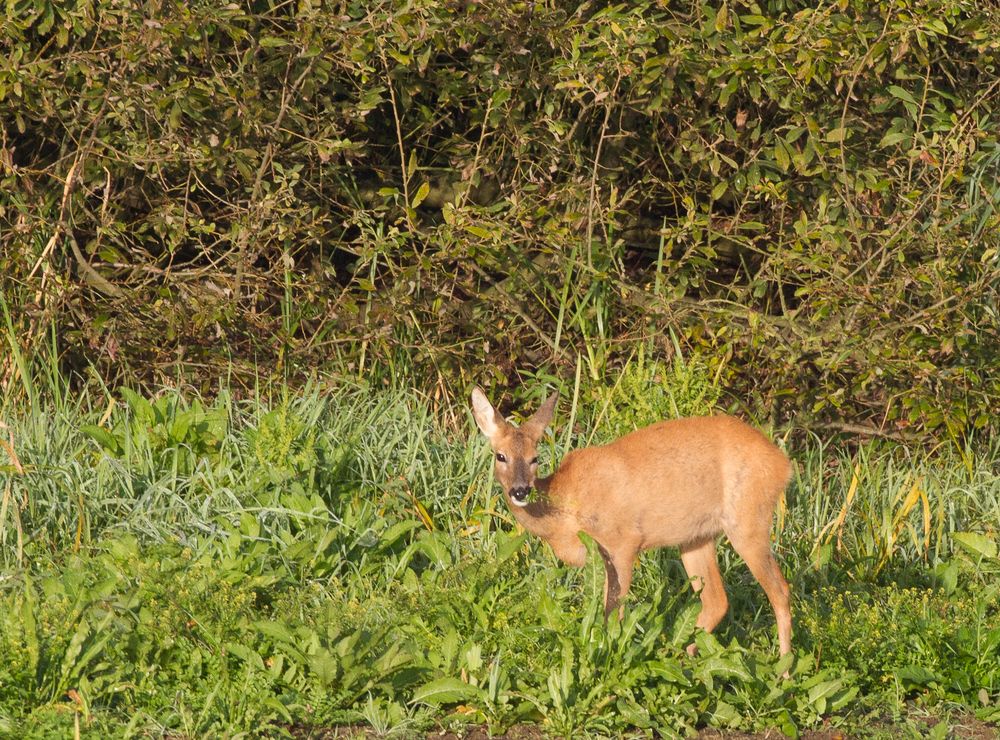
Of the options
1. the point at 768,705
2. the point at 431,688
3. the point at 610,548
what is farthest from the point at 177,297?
the point at 768,705

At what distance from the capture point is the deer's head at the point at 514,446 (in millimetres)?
5691

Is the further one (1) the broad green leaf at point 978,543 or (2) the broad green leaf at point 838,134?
(2) the broad green leaf at point 838,134

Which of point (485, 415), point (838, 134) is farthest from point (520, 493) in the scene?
point (838, 134)

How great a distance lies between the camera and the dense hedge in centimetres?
716

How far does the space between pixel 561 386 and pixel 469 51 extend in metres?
1.89

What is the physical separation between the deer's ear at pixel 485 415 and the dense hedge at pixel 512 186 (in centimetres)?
157

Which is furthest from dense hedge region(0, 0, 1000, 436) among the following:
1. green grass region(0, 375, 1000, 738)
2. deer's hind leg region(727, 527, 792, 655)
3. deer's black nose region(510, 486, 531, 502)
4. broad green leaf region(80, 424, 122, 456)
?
deer's black nose region(510, 486, 531, 502)

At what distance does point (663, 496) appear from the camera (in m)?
5.67

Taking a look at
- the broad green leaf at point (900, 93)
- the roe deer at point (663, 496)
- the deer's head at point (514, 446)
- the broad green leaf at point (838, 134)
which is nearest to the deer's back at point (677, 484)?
the roe deer at point (663, 496)

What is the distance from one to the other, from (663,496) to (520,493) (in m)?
0.57

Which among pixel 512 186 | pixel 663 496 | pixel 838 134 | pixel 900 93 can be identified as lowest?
pixel 663 496

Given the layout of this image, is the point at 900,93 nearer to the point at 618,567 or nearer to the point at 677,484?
the point at 677,484

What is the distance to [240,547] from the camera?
222 inches

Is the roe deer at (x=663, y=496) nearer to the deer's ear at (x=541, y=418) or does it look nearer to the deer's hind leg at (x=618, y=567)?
the deer's hind leg at (x=618, y=567)
